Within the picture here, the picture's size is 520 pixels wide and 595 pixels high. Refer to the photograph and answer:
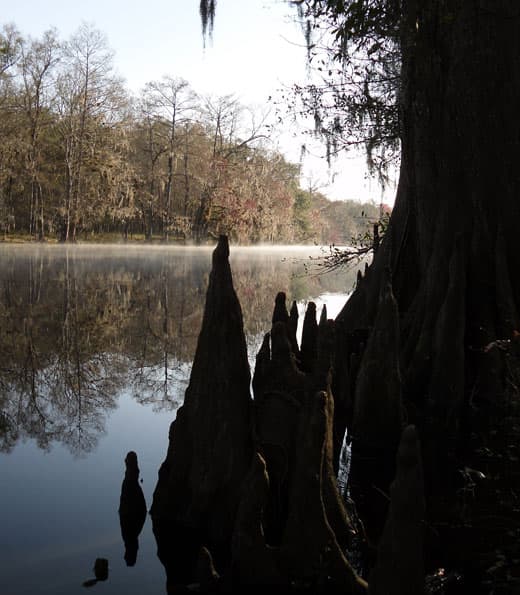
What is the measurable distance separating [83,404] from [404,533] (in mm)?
7913

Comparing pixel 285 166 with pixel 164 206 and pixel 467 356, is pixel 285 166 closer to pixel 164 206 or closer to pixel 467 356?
pixel 164 206

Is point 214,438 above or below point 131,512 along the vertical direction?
above

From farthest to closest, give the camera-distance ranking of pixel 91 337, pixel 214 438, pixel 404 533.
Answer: pixel 91 337 < pixel 214 438 < pixel 404 533

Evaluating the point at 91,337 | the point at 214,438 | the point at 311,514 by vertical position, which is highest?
the point at 214,438

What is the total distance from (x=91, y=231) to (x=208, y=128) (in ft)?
47.1

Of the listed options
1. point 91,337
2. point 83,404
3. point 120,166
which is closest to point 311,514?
point 83,404

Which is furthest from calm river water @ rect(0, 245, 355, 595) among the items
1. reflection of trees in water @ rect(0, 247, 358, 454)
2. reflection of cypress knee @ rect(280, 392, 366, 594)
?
reflection of cypress knee @ rect(280, 392, 366, 594)

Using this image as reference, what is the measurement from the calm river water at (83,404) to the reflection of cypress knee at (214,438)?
15.8 inches

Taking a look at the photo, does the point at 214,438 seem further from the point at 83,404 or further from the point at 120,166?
the point at 120,166

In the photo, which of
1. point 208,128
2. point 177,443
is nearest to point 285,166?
point 208,128

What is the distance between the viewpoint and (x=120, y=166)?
159 ft

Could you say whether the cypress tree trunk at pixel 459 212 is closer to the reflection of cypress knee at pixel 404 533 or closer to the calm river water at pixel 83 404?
the calm river water at pixel 83 404

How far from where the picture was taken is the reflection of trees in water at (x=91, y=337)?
9.97m

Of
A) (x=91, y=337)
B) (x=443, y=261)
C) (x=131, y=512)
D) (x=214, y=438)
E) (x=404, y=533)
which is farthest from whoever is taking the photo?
(x=91, y=337)
